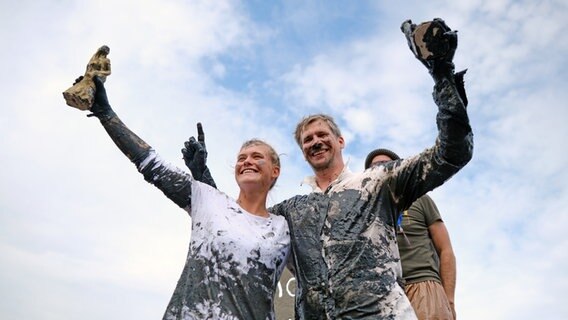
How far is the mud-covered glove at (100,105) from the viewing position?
3.77 metres

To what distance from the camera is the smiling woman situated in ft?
10.1

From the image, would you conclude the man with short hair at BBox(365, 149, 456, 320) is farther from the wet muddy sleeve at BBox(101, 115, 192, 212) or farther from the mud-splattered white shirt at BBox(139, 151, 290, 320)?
the wet muddy sleeve at BBox(101, 115, 192, 212)

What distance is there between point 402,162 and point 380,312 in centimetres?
95

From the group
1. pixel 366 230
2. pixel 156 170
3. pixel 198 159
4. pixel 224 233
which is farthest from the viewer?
pixel 198 159

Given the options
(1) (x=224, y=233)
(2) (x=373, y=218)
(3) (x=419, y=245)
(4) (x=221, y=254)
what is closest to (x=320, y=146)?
(2) (x=373, y=218)

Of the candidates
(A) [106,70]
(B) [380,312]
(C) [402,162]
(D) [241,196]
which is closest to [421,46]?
(C) [402,162]

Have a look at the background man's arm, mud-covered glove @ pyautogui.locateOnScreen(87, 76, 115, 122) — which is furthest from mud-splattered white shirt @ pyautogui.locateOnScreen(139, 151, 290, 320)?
the background man's arm

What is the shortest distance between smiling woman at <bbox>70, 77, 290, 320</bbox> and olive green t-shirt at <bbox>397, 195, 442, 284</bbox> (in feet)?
4.59

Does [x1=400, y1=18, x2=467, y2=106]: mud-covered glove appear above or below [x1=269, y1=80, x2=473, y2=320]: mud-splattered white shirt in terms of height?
above

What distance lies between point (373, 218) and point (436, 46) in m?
1.08

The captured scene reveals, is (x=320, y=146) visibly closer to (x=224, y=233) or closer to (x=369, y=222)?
(x=369, y=222)

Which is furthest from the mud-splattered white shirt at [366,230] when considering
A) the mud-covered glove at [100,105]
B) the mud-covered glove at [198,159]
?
the mud-covered glove at [100,105]

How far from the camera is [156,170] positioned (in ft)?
12.0

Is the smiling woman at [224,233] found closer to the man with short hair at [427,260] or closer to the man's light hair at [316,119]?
→ the man's light hair at [316,119]
